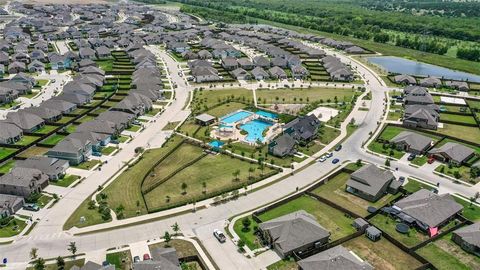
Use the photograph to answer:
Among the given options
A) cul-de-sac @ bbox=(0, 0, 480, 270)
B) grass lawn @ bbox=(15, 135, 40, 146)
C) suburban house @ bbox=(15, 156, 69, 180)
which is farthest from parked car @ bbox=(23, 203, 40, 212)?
grass lawn @ bbox=(15, 135, 40, 146)

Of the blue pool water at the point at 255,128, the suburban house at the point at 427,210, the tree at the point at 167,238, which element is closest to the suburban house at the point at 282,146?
the blue pool water at the point at 255,128

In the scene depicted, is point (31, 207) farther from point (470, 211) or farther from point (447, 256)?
point (470, 211)

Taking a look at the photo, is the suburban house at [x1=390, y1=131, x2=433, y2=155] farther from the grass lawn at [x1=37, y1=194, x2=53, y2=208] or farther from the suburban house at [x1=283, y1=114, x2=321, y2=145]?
the grass lawn at [x1=37, y1=194, x2=53, y2=208]

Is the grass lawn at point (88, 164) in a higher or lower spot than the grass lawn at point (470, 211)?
lower

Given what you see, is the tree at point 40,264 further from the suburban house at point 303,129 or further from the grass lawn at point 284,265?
the suburban house at point 303,129

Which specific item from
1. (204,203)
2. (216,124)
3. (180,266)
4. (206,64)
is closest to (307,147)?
(216,124)

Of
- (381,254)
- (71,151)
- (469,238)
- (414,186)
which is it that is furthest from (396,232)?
(71,151)
